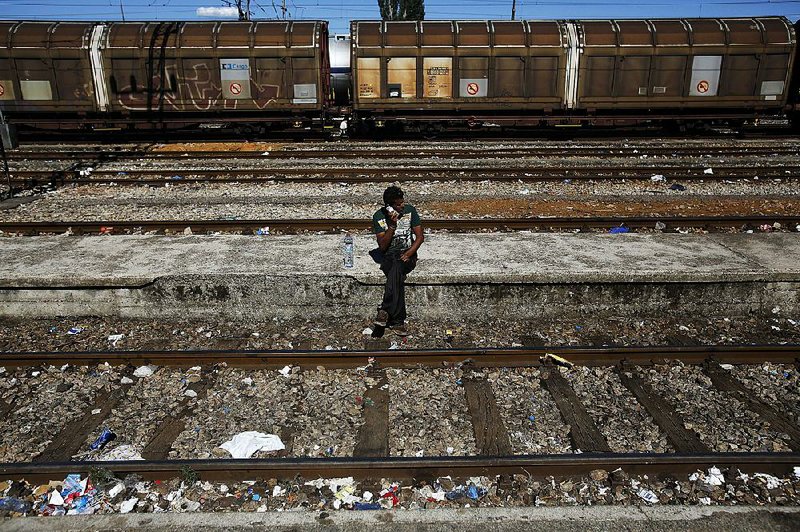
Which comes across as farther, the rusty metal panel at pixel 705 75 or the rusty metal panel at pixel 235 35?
the rusty metal panel at pixel 705 75

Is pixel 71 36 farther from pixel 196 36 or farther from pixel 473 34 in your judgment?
pixel 473 34

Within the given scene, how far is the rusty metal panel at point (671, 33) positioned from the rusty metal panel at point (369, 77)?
9.57 m

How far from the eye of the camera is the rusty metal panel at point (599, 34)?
18.5m

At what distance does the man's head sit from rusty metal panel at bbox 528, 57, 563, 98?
49.6 feet

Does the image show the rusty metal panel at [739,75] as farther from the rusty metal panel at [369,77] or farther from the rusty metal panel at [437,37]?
the rusty metal panel at [369,77]

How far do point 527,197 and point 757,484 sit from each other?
25.9 ft

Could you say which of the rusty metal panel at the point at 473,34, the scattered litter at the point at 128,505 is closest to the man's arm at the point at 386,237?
the scattered litter at the point at 128,505

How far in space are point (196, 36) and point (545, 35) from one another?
1190 cm

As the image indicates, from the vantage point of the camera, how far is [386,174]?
12992mm

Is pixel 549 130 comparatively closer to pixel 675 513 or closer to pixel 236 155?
pixel 236 155

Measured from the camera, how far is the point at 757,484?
12.2ft

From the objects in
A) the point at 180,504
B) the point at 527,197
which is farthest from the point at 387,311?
the point at 527,197

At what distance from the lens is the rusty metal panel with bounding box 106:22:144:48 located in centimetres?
1839

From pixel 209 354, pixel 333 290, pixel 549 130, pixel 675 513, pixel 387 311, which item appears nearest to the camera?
pixel 675 513
